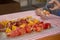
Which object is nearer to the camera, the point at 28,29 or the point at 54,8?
the point at 28,29

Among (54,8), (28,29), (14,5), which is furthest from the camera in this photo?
(14,5)

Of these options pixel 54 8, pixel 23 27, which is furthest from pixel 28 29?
pixel 54 8

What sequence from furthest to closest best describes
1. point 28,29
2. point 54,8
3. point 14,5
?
point 14,5 → point 54,8 → point 28,29

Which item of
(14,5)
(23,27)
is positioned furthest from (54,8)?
(14,5)

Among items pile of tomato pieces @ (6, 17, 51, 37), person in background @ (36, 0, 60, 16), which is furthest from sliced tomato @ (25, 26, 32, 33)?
person in background @ (36, 0, 60, 16)

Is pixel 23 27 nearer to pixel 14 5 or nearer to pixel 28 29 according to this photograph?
pixel 28 29

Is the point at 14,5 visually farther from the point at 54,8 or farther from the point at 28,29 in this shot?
the point at 28,29

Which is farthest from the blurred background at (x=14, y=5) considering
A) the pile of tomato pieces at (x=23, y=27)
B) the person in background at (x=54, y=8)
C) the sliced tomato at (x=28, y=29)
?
the sliced tomato at (x=28, y=29)

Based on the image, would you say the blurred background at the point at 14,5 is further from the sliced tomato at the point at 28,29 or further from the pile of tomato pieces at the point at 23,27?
the sliced tomato at the point at 28,29

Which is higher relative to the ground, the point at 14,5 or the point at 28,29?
the point at 14,5

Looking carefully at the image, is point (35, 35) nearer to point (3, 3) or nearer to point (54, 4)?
point (54, 4)

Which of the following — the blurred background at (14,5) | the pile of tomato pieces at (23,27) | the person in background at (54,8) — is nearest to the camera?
the pile of tomato pieces at (23,27)

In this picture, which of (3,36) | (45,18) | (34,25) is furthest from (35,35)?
(45,18)

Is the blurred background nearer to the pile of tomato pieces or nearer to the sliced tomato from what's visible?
the pile of tomato pieces
